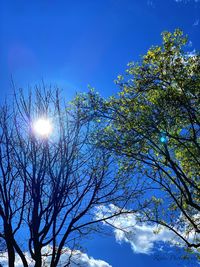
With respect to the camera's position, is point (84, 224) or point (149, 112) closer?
point (84, 224)

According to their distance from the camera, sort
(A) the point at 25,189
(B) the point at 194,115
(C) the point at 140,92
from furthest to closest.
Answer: (C) the point at 140,92
(B) the point at 194,115
(A) the point at 25,189

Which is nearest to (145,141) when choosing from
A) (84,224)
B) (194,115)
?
(194,115)

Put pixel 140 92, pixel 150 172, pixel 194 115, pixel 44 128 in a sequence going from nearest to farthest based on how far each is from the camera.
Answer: pixel 44 128 → pixel 194 115 → pixel 140 92 → pixel 150 172

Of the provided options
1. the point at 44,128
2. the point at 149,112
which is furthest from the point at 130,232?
the point at 44,128

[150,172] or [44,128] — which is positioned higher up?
[150,172]

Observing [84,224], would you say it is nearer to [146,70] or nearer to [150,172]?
[150,172]

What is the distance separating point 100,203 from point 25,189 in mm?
4833

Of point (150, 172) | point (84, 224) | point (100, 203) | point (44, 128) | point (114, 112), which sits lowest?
point (84, 224)

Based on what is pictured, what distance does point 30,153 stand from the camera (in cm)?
1367

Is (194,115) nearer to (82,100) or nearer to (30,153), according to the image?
(82,100)

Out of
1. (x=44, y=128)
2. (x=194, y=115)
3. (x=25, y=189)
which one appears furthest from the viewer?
(x=194, y=115)

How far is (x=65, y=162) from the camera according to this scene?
45.6 feet

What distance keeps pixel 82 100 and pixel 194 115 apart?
6.72 meters

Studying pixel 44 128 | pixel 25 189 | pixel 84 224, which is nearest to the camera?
pixel 25 189
